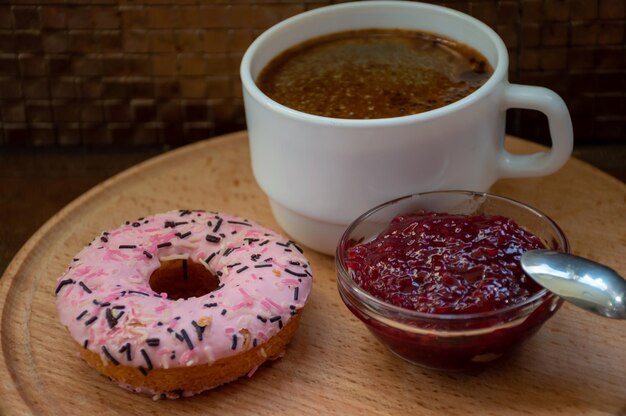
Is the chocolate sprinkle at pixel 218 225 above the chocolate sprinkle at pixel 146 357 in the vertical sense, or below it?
above

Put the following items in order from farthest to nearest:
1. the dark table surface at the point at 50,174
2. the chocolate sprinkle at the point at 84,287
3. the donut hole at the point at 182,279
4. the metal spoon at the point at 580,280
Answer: the dark table surface at the point at 50,174 < the donut hole at the point at 182,279 < the chocolate sprinkle at the point at 84,287 < the metal spoon at the point at 580,280

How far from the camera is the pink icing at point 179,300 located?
1.08 metres

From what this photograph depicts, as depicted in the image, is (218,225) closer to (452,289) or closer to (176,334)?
(176,334)

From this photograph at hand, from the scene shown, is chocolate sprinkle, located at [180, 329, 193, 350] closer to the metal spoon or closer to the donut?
the donut

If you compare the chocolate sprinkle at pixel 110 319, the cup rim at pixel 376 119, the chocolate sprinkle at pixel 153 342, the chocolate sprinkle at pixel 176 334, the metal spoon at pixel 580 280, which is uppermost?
the cup rim at pixel 376 119

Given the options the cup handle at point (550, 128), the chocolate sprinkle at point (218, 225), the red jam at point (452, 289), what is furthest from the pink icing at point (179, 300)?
the cup handle at point (550, 128)

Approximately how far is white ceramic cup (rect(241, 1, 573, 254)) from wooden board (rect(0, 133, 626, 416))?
12 centimetres

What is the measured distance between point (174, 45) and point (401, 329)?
2.74 feet

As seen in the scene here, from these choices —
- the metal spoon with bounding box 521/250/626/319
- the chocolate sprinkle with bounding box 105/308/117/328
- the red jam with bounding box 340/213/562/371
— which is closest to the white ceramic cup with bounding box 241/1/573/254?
the red jam with bounding box 340/213/562/371

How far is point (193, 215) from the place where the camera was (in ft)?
4.33

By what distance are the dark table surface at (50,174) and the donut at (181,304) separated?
16.8 inches

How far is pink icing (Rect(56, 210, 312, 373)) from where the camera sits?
1.08 m

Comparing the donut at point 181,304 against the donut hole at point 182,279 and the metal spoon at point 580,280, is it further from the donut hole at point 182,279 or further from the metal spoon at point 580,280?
the metal spoon at point 580,280

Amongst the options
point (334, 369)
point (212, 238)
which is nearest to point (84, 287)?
point (212, 238)
